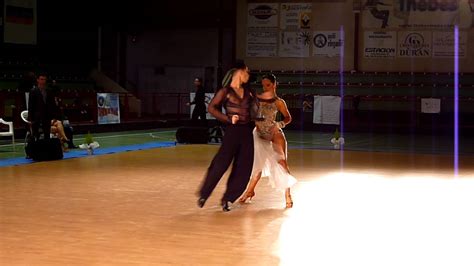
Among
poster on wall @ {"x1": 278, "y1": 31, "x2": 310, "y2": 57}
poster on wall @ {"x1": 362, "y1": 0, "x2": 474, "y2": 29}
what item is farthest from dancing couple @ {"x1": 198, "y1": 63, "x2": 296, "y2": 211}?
poster on wall @ {"x1": 278, "y1": 31, "x2": 310, "y2": 57}

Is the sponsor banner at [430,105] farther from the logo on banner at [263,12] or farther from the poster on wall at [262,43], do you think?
the logo on banner at [263,12]

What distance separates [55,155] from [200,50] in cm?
1994

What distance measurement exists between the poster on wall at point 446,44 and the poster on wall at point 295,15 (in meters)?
5.07

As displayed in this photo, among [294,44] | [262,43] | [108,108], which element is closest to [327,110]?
[294,44]

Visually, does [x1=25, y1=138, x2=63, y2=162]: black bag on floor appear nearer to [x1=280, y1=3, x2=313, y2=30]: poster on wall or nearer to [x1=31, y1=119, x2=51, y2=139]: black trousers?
[x1=31, y1=119, x2=51, y2=139]: black trousers

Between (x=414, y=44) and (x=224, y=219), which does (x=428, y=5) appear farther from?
(x=224, y=219)

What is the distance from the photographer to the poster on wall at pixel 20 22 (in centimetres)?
2727

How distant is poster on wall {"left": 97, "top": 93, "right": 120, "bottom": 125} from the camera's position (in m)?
25.5

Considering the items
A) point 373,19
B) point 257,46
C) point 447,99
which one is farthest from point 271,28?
point 447,99

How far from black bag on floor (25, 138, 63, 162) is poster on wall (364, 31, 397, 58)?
58.3ft


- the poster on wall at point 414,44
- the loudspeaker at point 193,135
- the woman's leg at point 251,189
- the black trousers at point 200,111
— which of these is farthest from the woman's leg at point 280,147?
the poster on wall at point 414,44

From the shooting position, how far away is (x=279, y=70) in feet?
105

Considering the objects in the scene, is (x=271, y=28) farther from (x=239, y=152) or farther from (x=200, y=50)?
(x=239, y=152)

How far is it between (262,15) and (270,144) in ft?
73.4
